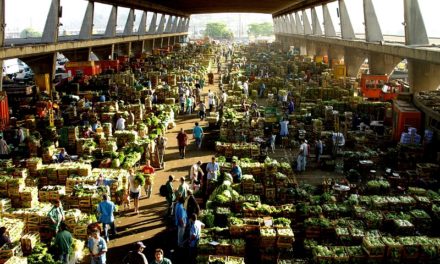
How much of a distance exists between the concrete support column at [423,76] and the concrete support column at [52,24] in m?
25.4

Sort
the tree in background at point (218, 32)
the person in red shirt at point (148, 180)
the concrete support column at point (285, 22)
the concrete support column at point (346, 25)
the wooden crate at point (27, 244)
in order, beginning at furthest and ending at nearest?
the tree in background at point (218, 32)
the concrete support column at point (285, 22)
the concrete support column at point (346, 25)
the person in red shirt at point (148, 180)
the wooden crate at point (27, 244)

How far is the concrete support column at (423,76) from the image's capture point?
29.2 m

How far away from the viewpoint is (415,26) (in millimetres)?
28453

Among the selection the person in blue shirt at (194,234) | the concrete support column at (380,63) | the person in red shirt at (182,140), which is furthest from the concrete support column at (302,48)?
the person in blue shirt at (194,234)

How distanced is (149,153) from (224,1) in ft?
170

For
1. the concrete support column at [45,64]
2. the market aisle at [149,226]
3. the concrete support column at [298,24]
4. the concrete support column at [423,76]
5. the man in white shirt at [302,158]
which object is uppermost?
the concrete support column at [298,24]

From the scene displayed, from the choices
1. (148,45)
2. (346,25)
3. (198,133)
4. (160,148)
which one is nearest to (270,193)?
(160,148)

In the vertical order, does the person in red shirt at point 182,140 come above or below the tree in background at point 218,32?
below

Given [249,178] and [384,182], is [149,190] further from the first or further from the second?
[384,182]

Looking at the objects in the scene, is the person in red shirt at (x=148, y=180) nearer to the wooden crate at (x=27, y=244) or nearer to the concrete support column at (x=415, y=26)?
the wooden crate at (x=27, y=244)

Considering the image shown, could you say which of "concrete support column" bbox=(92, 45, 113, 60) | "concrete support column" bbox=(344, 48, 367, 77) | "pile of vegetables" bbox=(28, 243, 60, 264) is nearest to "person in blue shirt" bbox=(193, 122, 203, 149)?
"pile of vegetables" bbox=(28, 243, 60, 264)

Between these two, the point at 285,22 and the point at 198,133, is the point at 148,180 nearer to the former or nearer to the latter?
the point at 198,133

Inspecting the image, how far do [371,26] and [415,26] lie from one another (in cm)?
900

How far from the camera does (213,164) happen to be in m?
14.3
